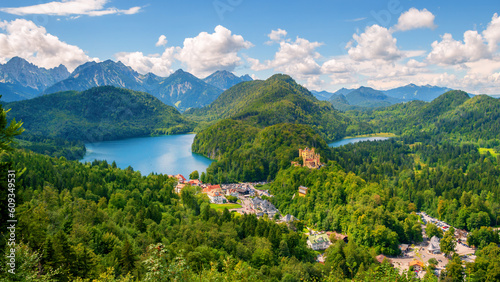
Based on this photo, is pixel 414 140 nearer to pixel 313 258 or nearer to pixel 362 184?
pixel 362 184

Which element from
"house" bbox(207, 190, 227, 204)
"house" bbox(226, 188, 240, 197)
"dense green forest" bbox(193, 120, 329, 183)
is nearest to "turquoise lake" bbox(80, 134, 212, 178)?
"dense green forest" bbox(193, 120, 329, 183)

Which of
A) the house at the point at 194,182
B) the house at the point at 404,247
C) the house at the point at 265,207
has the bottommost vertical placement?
the house at the point at 404,247

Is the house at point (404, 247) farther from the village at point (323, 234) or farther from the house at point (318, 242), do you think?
the house at point (318, 242)

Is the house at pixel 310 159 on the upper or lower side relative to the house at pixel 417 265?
upper

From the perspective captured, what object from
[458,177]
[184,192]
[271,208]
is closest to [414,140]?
[458,177]

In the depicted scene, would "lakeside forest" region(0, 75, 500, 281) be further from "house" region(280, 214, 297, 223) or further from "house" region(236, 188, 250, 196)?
"house" region(236, 188, 250, 196)

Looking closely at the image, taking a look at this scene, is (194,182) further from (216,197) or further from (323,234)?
(323,234)

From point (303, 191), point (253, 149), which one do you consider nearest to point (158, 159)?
point (253, 149)

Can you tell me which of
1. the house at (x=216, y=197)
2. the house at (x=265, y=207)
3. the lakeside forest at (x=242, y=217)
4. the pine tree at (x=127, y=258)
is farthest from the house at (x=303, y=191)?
the pine tree at (x=127, y=258)
